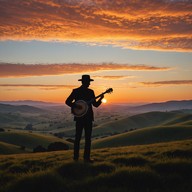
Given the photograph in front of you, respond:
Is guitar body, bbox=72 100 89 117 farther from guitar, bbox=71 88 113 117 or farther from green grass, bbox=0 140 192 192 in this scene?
green grass, bbox=0 140 192 192

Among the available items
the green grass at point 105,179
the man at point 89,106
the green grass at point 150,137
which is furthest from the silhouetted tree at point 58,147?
→ the green grass at point 105,179

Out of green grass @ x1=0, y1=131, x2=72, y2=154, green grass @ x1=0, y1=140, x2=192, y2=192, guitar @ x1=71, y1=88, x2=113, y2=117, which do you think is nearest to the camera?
green grass @ x1=0, y1=140, x2=192, y2=192

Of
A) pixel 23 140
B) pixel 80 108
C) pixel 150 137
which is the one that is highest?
pixel 80 108

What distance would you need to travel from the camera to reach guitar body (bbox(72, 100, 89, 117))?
1391 cm

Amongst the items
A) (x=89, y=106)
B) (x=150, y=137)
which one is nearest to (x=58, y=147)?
(x=150, y=137)

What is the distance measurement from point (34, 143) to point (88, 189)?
10702 centimetres

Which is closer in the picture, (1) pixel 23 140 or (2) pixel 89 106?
(2) pixel 89 106

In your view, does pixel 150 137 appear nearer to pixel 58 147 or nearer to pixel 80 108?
pixel 58 147

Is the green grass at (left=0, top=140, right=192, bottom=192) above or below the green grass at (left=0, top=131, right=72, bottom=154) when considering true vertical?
above

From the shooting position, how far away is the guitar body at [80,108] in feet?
45.6

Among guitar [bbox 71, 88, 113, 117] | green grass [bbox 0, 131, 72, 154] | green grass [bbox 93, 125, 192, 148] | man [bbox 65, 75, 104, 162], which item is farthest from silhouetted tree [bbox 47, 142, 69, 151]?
guitar [bbox 71, 88, 113, 117]

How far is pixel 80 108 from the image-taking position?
46.1ft

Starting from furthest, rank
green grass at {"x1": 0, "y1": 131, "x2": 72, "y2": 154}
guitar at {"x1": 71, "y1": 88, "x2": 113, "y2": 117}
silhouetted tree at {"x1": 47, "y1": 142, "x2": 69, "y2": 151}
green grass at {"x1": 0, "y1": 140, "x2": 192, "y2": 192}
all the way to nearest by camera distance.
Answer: green grass at {"x1": 0, "y1": 131, "x2": 72, "y2": 154}
silhouetted tree at {"x1": 47, "y1": 142, "x2": 69, "y2": 151}
guitar at {"x1": 71, "y1": 88, "x2": 113, "y2": 117}
green grass at {"x1": 0, "y1": 140, "x2": 192, "y2": 192}

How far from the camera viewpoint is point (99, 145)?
9888 centimetres
